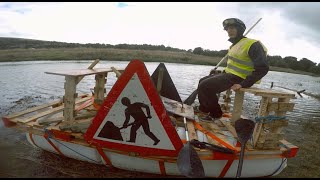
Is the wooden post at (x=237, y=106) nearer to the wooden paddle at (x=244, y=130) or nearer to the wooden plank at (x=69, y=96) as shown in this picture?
the wooden paddle at (x=244, y=130)

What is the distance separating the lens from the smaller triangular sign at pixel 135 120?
4.43 metres

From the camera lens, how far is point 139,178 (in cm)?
506

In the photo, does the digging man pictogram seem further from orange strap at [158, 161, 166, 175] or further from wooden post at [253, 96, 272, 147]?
wooden post at [253, 96, 272, 147]

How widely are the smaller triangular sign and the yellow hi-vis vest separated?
7.04 feet

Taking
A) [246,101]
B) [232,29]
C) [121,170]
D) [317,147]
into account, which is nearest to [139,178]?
[121,170]

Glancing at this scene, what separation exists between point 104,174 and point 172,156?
1348mm

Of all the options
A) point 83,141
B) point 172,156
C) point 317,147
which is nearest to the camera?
point 172,156

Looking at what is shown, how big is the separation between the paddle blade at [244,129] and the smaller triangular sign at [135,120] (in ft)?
3.04

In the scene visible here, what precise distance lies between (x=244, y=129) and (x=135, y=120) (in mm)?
1662

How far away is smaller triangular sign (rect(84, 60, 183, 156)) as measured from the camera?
4.43m

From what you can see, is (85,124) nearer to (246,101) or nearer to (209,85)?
(209,85)

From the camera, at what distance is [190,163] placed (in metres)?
4.16

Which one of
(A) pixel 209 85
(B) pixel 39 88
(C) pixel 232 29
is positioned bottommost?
(B) pixel 39 88

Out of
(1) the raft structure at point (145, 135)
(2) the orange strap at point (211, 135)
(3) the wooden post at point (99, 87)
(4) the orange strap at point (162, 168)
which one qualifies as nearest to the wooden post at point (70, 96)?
(1) the raft structure at point (145, 135)
